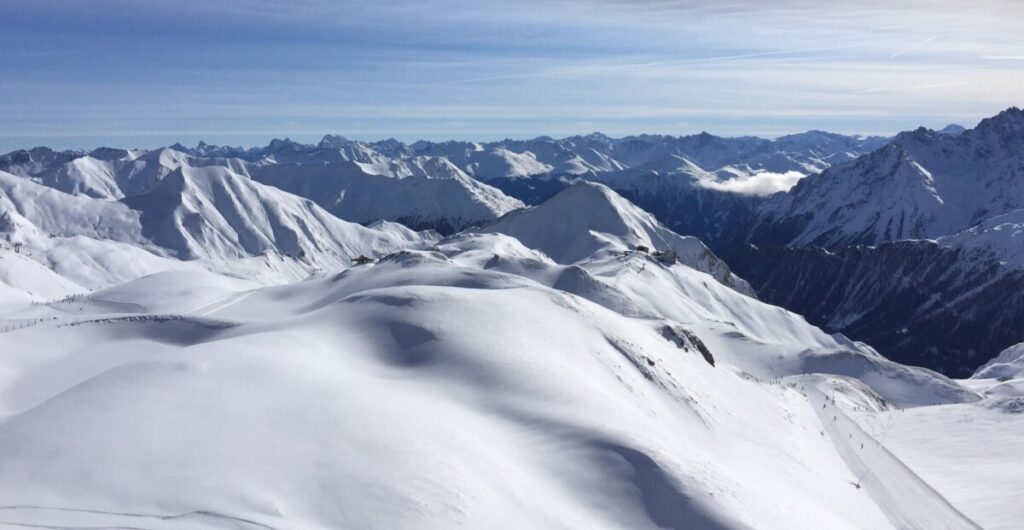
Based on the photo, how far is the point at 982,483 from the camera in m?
36.7

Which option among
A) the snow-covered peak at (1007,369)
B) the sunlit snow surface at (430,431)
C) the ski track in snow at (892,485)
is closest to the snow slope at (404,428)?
the sunlit snow surface at (430,431)

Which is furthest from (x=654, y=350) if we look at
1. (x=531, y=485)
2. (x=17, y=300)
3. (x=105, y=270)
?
(x=105, y=270)

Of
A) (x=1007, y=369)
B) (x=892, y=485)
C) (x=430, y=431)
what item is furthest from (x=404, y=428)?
(x=1007, y=369)

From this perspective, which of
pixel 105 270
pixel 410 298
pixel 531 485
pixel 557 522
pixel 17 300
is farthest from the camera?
pixel 105 270

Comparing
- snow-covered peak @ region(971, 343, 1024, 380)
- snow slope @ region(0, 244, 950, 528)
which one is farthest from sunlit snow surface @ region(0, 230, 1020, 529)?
snow-covered peak @ region(971, 343, 1024, 380)

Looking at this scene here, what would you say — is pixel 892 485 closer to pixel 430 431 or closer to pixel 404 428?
pixel 430 431

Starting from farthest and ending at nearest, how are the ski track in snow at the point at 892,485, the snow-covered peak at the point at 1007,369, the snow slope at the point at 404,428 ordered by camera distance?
the snow-covered peak at the point at 1007,369, the ski track in snow at the point at 892,485, the snow slope at the point at 404,428

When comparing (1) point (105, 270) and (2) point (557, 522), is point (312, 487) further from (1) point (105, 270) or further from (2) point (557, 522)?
(1) point (105, 270)

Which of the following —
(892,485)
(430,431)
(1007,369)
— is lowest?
(1007,369)

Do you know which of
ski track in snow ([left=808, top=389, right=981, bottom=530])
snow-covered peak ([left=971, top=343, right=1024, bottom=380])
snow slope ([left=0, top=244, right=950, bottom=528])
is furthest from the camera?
snow-covered peak ([left=971, top=343, right=1024, bottom=380])

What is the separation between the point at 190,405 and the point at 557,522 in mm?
12328

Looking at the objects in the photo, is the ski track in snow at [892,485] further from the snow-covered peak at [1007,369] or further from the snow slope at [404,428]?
the snow-covered peak at [1007,369]

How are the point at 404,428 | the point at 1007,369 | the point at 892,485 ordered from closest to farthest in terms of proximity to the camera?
1. the point at 404,428
2. the point at 892,485
3. the point at 1007,369

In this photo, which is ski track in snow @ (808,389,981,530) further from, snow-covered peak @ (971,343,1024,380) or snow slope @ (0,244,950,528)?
snow-covered peak @ (971,343,1024,380)
